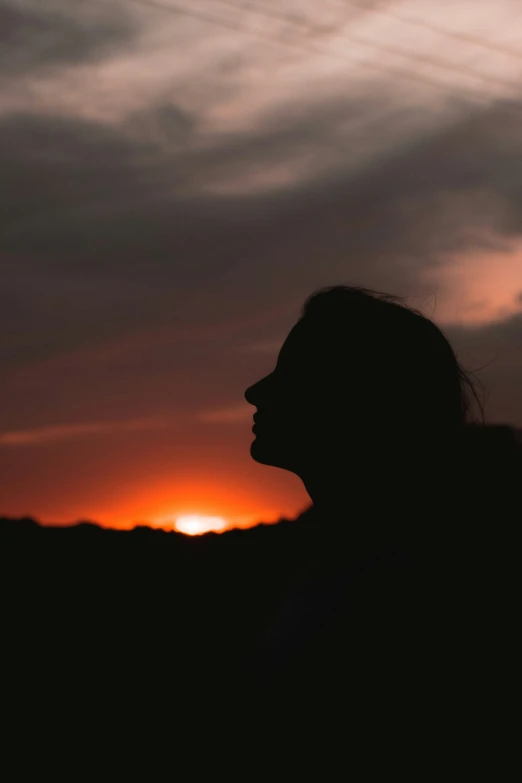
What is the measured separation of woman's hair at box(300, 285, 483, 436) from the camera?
190 cm

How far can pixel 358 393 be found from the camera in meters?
1.92

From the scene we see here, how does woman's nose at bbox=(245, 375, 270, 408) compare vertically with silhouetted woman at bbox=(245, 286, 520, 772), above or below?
above

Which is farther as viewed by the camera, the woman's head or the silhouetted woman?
the woman's head

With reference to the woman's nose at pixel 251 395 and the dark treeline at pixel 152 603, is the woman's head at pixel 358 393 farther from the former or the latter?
the dark treeline at pixel 152 603

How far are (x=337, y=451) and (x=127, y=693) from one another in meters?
0.96

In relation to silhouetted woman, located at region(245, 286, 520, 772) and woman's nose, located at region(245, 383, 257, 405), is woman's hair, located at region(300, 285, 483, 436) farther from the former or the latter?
woman's nose, located at region(245, 383, 257, 405)

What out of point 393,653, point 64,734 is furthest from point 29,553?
point 393,653

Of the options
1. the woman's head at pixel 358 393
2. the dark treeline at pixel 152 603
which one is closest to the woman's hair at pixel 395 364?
the woman's head at pixel 358 393

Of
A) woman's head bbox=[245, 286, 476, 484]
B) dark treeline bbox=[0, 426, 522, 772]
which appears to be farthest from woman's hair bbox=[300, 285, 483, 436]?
dark treeline bbox=[0, 426, 522, 772]

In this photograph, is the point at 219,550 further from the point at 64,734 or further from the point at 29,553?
the point at 64,734

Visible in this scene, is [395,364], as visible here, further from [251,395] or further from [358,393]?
[251,395]

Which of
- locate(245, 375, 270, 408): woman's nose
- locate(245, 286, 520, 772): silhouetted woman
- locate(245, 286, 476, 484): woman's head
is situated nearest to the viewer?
locate(245, 286, 520, 772): silhouetted woman

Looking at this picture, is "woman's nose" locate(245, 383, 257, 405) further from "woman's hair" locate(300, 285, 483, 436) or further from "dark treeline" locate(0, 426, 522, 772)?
"dark treeline" locate(0, 426, 522, 772)

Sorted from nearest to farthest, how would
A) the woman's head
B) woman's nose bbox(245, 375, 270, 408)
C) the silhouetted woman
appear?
the silhouetted woman, the woman's head, woman's nose bbox(245, 375, 270, 408)
